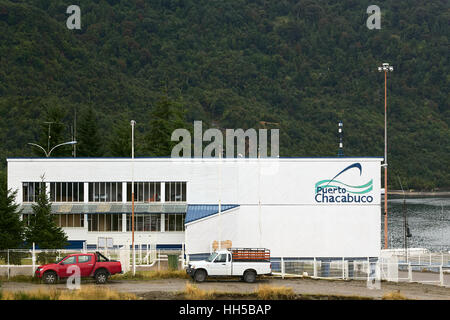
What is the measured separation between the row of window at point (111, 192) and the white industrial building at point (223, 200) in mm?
84

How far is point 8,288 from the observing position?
104 feet

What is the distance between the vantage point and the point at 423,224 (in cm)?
12469

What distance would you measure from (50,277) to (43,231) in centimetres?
1589

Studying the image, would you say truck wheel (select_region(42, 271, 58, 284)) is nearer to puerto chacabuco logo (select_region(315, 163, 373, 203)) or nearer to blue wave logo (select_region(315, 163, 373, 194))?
puerto chacabuco logo (select_region(315, 163, 373, 203))

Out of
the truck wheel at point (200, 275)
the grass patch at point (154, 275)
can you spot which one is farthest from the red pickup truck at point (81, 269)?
the truck wheel at point (200, 275)

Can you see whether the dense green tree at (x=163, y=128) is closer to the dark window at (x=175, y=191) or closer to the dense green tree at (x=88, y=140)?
the dense green tree at (x=88, y=140)

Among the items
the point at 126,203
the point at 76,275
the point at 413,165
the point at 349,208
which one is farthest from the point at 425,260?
the point at 413,165

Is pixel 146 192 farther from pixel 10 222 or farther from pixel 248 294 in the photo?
pixel 248 294

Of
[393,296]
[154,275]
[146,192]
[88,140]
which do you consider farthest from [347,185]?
→ [88,140]

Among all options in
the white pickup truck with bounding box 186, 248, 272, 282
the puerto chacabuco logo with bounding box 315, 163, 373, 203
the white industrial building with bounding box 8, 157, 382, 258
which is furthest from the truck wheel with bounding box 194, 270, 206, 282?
the puerto chacabuco logo with bounding box 315, 163, 373, 203

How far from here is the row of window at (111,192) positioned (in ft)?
181
